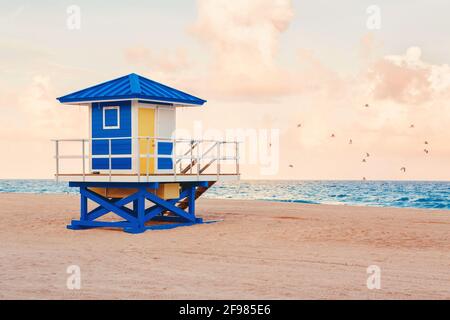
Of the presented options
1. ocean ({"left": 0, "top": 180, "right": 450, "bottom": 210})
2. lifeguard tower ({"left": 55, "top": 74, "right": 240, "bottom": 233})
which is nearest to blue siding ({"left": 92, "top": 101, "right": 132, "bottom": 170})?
lifeguard tower ({"left": 55, "top": 74, "right": 240, "bottom": 233})

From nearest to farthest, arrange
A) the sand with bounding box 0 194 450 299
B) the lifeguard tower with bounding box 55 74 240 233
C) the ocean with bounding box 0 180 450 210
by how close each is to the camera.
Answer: the sand with bounding box 0 194 450 299 < the lifeguard tower with bounding box 55 74 240 233 < the ocean with bounding box 0 180 450 210

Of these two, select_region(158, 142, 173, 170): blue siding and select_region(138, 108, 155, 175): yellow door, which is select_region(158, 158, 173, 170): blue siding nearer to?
select_region(158, 142, 173, 170): blue siding

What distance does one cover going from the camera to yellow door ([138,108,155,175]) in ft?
65.4

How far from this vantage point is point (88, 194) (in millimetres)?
20578

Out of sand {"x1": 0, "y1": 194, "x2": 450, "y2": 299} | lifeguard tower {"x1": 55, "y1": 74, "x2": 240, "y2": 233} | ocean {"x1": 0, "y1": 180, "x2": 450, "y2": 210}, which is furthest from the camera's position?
ocean {"x1": 0, "y1": 180, "x2": 450, "y2": 210}

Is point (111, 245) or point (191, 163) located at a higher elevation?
point (191, 163)

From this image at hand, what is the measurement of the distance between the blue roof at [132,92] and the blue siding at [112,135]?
0.43 meters

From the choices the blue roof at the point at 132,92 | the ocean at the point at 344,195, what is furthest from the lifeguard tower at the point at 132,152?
the ocean at the point at 344,195

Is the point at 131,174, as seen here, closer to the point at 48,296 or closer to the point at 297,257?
the point at 297,257
